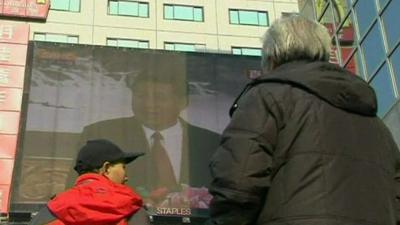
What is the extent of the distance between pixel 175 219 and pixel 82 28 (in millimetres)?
9352

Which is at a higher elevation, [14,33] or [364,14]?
[14,33]

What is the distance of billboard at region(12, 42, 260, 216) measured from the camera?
2566 centimetres

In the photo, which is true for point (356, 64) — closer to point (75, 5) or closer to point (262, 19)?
point (262, 19)

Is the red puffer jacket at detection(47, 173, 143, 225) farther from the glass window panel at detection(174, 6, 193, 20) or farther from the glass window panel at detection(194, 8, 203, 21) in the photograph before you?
the glass window panel at detection(194, 8, 203, 21)

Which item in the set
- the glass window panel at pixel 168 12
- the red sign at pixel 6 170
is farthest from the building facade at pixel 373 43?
the glass window panel at pixel 168 12

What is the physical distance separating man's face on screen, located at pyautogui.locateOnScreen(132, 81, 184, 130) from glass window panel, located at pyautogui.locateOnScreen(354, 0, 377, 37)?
1498 centimetres

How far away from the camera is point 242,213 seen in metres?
2.03

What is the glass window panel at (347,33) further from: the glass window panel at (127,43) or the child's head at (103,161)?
the glass window panel at (127,43)

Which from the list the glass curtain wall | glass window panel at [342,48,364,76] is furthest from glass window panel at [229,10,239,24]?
glass window panel at [342,48,364,76]

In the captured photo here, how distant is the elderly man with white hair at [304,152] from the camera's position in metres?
2.03

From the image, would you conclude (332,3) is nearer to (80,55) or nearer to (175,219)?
(175,219)

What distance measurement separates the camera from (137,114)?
27.8m

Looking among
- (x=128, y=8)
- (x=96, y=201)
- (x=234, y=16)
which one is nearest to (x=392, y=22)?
(x=96, y=201)

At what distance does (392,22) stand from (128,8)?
2000cm
